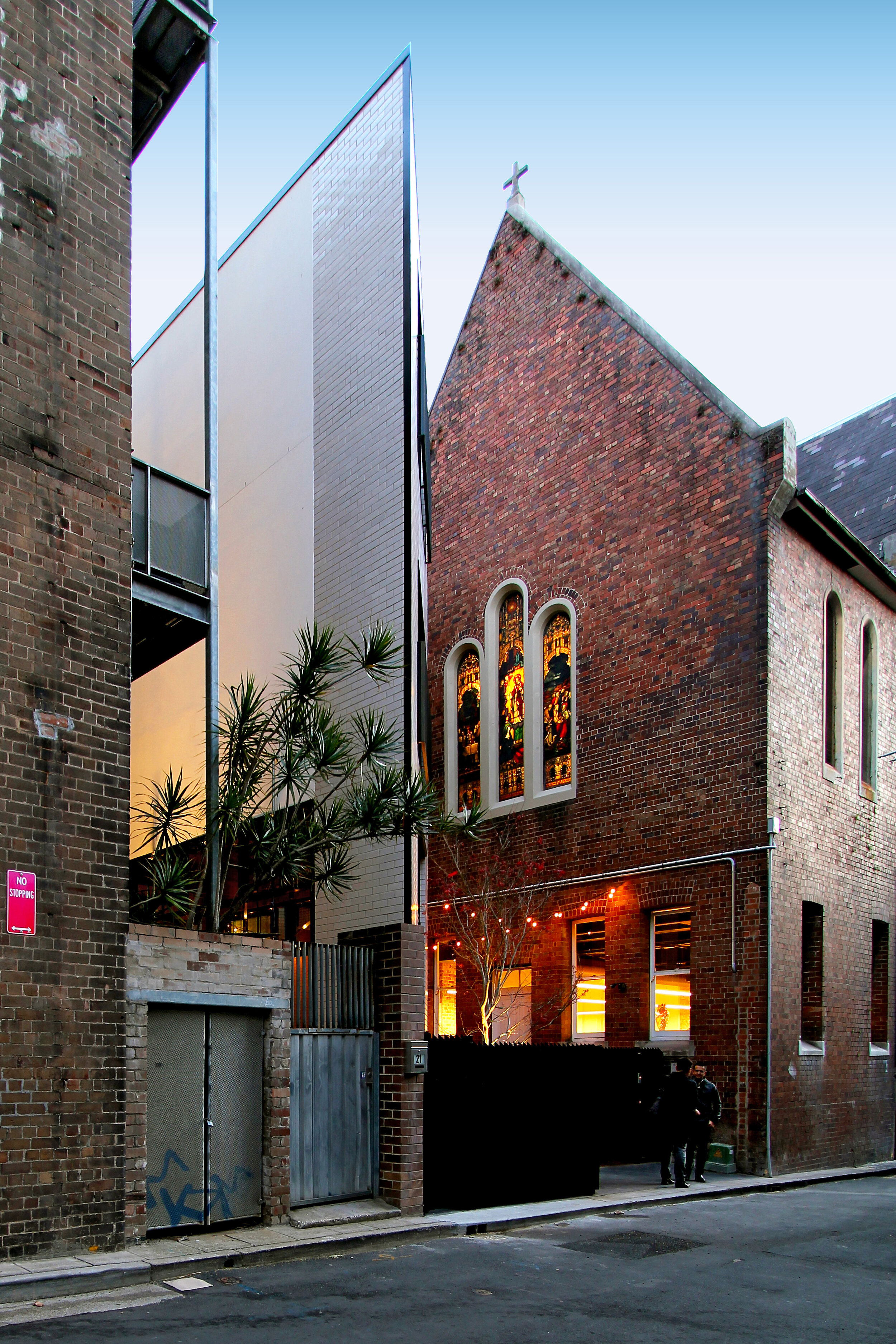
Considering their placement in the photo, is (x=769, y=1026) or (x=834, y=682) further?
(x=834, y=682)

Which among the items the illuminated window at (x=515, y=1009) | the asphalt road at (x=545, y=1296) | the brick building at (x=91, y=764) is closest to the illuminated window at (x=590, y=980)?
the illuminated window at (x=515, y=1009)

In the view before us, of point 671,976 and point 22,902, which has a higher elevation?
point 22,902

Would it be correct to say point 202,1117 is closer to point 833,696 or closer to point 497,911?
point 497,911

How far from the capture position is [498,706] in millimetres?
21953

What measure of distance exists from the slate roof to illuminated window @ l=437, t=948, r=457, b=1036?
11258mm

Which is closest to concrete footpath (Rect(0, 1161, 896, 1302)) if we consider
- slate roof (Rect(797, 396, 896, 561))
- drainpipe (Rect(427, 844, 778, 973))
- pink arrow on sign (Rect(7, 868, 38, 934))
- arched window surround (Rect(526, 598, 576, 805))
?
pink arrow on sign (Rect(7, 868, 38, 934))

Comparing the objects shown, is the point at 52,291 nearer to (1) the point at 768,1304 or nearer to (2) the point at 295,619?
(2) the point at 295,619

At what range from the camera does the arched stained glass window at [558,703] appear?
20344mm

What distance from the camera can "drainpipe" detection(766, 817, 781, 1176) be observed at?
15680 millimetres

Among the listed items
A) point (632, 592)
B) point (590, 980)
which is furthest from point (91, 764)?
point (590, 980)

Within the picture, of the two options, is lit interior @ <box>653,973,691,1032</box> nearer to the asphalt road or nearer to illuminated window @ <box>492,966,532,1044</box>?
illuminated window @ <box>492,966,532,1044</box>

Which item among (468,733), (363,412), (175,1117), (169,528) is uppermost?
(363,412)

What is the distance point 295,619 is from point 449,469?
9194mm

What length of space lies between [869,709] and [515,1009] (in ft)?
26.5
